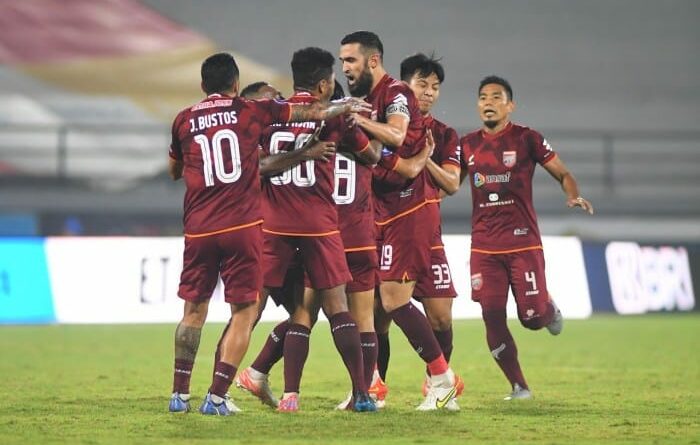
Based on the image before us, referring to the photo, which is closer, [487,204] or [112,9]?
[487,204]

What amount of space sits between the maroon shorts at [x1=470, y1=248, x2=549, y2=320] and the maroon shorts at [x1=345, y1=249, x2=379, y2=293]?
1.25 m

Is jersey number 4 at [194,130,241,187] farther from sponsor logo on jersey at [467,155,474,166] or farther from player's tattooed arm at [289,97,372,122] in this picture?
sponsor logo on jersey at [467,155,474,166]

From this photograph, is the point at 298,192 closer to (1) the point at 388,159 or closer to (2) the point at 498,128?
(1) the point at 388,159

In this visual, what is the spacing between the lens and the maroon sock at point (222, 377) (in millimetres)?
7328

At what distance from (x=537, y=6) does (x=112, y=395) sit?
1692 centimetres

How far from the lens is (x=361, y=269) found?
7938 mm

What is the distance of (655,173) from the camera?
2356 cm

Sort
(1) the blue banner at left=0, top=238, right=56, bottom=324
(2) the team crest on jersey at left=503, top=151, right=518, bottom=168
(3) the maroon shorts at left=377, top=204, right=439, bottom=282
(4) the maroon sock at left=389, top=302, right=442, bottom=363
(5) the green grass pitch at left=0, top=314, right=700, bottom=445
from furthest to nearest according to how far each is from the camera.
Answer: (1) the blue banner at left=0, top=238, right=56, bottom=324, (2) the team crest on jersey at left=503, top=151, right=518, bottom=168, (3) the maroon shorts at left=377, top=204, right=439, bottom=282, (4) the maroon sock at left=389, top=302, right=442, bottom=363, (5) the green grass pitch at left=0, top=314, right=700, bottom=445

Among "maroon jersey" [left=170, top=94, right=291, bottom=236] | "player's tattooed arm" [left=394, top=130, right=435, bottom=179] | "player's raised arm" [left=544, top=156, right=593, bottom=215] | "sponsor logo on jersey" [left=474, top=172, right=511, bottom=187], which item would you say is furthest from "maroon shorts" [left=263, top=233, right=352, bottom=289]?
"player's raised arm" [left=544, top=156, right=593, bottom=215]

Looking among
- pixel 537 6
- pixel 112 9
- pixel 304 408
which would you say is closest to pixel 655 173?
pixel 537 6

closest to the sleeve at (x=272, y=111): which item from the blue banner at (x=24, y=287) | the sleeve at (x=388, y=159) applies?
the sleeve at (x=388, y=159)

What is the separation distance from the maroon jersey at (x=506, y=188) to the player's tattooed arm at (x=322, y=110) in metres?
1.92

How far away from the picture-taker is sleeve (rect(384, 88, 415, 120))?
763 cm

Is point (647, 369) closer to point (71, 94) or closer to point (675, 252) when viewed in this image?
point (675, 252)
